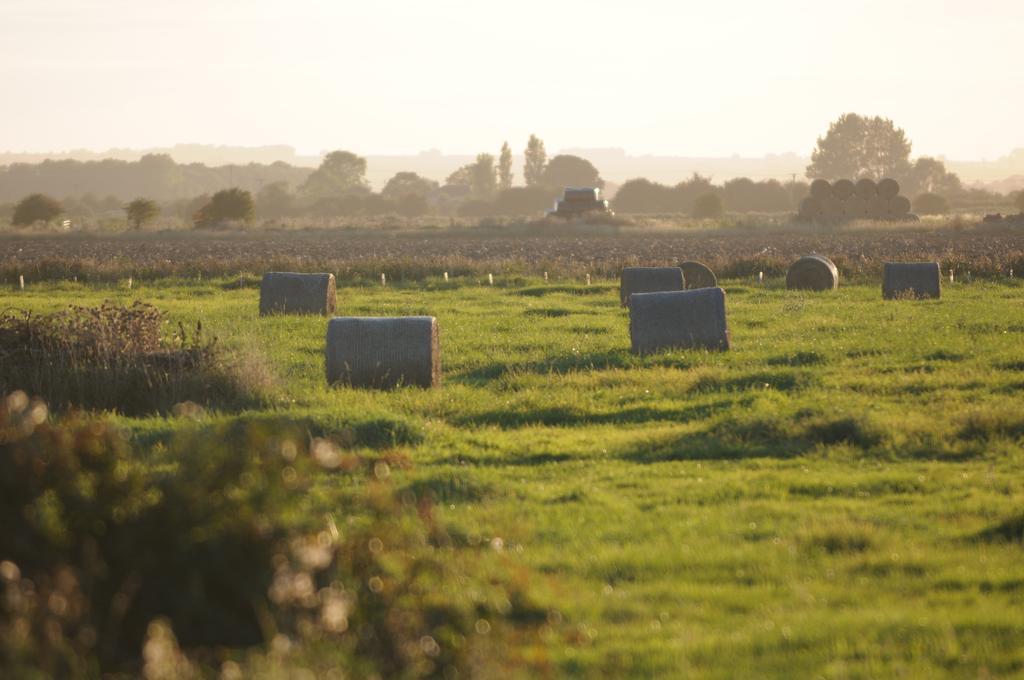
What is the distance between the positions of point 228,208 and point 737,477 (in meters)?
84.1

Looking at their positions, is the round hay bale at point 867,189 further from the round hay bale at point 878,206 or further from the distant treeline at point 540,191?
the distant treeline at point 540,191

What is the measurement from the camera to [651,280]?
28031mm

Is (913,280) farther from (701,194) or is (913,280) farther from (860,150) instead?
(860,150)

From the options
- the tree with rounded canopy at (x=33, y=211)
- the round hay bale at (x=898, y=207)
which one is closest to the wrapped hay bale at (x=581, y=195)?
the round hay bale at (x=898, y=207)

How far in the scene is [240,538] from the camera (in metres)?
6.18

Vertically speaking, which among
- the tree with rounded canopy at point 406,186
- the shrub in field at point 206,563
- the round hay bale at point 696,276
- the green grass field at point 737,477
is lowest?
the green grass field at point 737,477

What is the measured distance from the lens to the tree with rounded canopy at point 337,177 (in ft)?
602

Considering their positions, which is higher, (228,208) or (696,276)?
(228,208)

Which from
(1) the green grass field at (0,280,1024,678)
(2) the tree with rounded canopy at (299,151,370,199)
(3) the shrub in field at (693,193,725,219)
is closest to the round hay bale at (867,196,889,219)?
(3) the shrub in field at (693,193,725,219)

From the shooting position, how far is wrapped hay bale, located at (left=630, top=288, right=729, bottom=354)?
19.7m

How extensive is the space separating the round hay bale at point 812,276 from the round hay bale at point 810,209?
52.5m

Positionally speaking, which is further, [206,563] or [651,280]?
[651,280]

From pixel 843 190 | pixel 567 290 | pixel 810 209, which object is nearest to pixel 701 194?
pixel 810 209

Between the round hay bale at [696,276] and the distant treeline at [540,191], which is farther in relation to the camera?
the distant treeline at [540,191]
